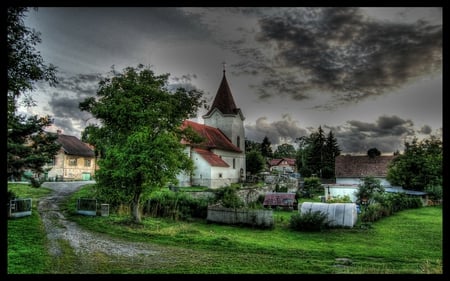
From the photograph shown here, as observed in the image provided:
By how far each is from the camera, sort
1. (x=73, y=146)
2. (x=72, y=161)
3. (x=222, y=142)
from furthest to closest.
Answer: (x=73, y=146)
(x=222, y=142)
(x=72, y=161)

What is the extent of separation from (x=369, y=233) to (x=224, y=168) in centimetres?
2214

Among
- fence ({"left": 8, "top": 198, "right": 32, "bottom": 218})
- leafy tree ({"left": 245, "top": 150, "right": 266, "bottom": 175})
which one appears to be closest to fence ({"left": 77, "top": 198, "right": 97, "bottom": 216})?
fence ({"left": 8, "top": 198, "right": 32, "bottom": 218})

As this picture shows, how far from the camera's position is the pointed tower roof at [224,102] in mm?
48312

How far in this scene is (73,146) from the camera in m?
45.1

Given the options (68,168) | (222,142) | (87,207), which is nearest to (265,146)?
(222,142)

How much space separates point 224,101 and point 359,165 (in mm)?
21489

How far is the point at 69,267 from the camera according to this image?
902 cm

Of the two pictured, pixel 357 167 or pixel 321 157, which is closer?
pixel 357 167

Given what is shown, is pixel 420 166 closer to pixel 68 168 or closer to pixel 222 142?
pixel 222 142

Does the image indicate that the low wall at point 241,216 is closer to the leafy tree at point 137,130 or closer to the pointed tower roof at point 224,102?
the leafy tree at point 137,130

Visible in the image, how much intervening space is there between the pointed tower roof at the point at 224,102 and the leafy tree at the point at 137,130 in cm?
2975

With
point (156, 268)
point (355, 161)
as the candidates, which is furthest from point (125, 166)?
point (355, 161)

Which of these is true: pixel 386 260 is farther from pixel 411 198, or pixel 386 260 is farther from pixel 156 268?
pixel 411 198

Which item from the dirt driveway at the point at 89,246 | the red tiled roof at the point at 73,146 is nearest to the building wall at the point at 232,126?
the red tiled roof at the point at 73,146
